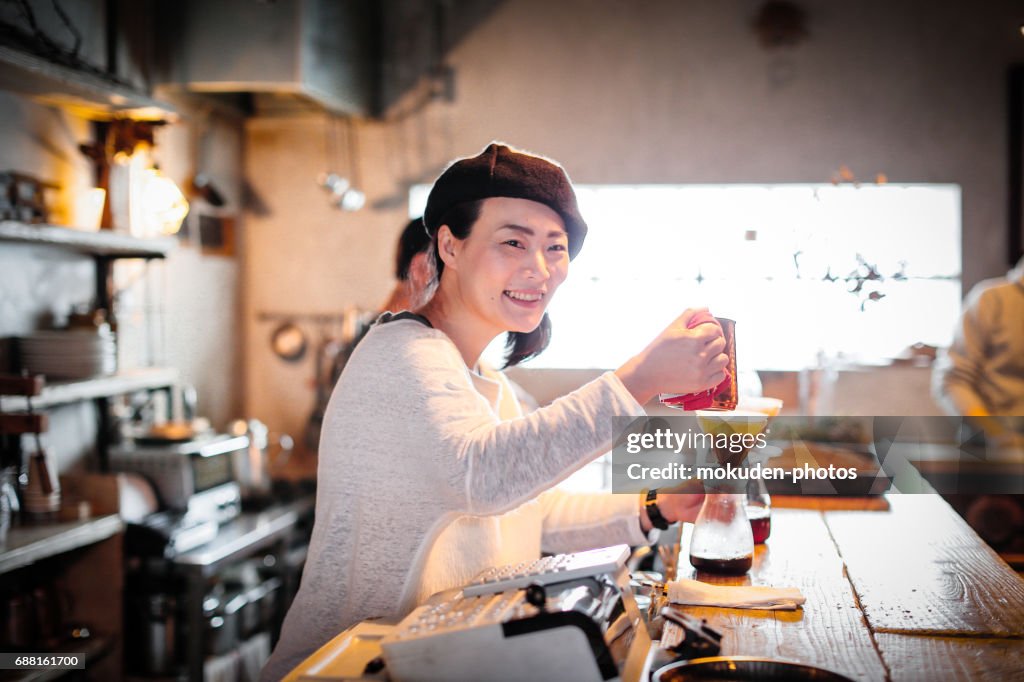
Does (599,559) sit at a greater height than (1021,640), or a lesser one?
greater

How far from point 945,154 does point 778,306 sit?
9.43ft

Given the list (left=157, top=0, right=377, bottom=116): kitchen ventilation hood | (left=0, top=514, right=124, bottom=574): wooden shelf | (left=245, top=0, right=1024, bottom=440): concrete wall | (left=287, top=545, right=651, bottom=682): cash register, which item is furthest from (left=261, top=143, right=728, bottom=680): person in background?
(left=245, top=0, right=1024, bottom=440): concrete wall

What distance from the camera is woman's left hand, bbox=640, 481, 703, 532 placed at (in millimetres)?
1443

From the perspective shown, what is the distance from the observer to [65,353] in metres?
2.78

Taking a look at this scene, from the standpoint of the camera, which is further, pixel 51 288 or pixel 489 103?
pixel 489 103

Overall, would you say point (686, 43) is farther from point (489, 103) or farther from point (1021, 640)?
point (1021, 640)

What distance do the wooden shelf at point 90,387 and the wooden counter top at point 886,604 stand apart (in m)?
1.88

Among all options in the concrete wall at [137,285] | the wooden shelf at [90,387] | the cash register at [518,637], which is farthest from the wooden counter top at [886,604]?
the concrete wall at [137,285]

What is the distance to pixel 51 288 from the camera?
118 inches

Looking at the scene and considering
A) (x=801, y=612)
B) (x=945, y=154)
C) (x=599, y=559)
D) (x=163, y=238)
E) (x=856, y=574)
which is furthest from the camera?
(x=945, y=154)

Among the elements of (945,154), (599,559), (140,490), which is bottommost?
(140,490)

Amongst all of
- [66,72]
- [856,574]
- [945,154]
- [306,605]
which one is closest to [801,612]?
[856,574]

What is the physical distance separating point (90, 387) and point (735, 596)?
2.22 metres

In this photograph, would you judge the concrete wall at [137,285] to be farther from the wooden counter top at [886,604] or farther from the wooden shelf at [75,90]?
the wooden counter top at [886,604]
